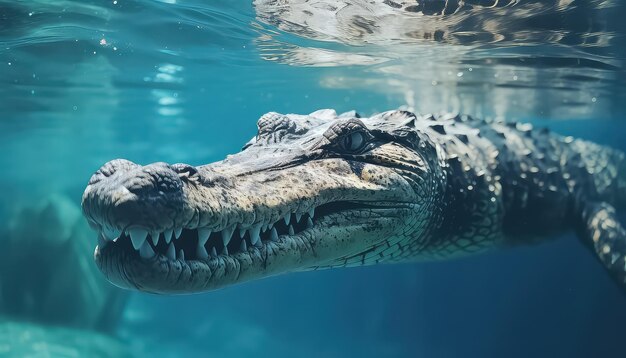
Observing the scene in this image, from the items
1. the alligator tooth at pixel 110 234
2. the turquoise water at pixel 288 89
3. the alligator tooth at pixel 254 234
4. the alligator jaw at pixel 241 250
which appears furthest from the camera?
the turquoise water at pixel 288 89

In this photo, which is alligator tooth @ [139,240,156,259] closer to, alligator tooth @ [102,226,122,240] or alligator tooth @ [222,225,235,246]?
alligator tooth @ [102,226,122,240]

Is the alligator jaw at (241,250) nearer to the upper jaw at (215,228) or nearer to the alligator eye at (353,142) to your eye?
the upper jaw at (215,228)

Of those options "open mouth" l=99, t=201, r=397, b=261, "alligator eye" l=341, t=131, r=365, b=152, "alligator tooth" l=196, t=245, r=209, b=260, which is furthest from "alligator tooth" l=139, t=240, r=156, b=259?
"alligator eye" l=341, t=131, r=365, b=152

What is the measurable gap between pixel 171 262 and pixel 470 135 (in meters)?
4.12

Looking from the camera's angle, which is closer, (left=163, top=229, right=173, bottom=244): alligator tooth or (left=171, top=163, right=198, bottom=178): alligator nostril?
(left=163, top=229, right=173, bottom=244): alligator tooth

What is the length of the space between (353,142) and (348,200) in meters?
0.56

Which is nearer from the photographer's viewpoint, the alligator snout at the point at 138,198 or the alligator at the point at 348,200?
the alligator snout at the point at 138,198

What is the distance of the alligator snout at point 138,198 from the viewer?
209 centimetres

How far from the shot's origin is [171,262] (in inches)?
87.6

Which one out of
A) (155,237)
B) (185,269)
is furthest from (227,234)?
(155,237)

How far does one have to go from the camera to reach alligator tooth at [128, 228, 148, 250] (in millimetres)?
2131

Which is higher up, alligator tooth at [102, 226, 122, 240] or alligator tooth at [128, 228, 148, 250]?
alligator tooth at [128, 228, 148, 250]

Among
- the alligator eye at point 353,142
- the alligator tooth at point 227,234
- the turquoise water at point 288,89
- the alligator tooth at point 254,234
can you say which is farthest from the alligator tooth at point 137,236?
the turquoise water at point 288,89

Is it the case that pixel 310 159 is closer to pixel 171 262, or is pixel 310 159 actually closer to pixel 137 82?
pixel 171 262
